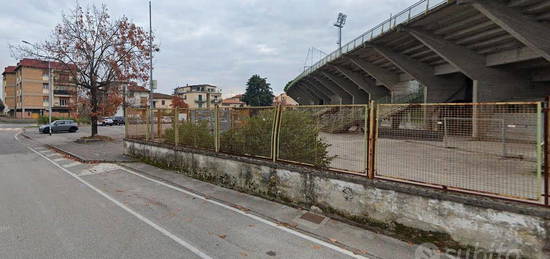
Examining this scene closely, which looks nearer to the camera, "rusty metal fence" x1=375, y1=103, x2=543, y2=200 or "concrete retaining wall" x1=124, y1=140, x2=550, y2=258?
"concrete retaining wall" x1=124, y1=140, x2=550, y2=258

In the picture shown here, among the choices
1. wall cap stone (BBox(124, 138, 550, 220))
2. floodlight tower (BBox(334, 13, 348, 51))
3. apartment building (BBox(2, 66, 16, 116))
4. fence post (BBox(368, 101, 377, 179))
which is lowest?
wall cap stone (BBox(124, 138, 550, 220))

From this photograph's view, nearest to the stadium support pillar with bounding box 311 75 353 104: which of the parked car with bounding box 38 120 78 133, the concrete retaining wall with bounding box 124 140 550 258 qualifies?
the parked car with bounding box 38 120 78 133

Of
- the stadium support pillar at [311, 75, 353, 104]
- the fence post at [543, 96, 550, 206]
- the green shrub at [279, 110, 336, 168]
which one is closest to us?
the fence post at [543, 96, 550, 206]

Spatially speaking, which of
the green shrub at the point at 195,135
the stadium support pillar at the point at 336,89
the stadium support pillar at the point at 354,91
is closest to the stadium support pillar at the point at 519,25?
the green shrub at the point at 195,135

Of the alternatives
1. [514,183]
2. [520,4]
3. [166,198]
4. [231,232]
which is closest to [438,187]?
[514,183]

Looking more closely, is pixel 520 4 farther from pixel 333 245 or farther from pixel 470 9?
pixel 333 245

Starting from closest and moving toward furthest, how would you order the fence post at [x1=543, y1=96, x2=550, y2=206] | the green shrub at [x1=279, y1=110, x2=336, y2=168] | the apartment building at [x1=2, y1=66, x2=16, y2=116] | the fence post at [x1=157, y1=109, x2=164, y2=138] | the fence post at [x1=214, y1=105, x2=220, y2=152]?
the fence post at [x1=543, y1=96, x2=550, y2=206], the green shrub at [x1=279, y1=110, x2=336, y2=168], the fence post at [x1=214, y1=105, x2=220, y2=152], the fence post at [x1=157, y1=109, x2=164, y2=138], the apartment building at [x1=2, y1=66, x2=16, y2=116]

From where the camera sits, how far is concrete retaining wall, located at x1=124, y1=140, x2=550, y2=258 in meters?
3.62

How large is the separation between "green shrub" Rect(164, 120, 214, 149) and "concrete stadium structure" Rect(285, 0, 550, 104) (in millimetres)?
16869

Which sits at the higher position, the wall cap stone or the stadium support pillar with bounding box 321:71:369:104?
the stadium support pillar with bounding box 321:71:369:104

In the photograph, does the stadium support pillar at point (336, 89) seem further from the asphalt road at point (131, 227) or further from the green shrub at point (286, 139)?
the asphalt road at point (131, 227)

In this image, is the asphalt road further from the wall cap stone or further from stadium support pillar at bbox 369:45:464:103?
stadium support pillar at bbox 369:45:464:103

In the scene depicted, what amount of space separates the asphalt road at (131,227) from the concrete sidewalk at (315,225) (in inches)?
9.8

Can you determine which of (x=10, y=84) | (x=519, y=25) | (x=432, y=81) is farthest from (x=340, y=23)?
(x=10, y=84)
